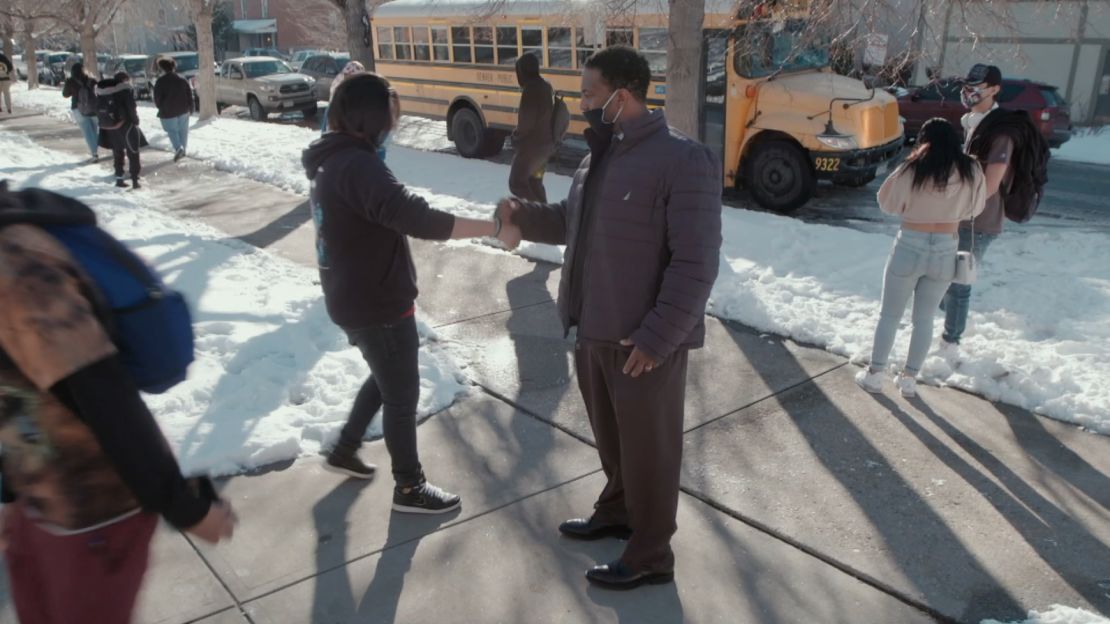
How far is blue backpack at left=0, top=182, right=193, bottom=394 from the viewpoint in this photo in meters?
1.69

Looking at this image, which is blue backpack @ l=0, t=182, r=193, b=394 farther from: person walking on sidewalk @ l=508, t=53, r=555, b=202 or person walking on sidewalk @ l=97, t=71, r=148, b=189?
person walking on sidewalk @ l=97, t=71, r=148, b=189

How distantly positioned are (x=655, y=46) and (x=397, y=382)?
8955mm

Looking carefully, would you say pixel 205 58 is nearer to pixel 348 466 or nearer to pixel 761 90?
pixel 761 90

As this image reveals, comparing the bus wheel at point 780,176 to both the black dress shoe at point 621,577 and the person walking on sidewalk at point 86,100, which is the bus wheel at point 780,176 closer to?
the black dress shoe at point 621,577

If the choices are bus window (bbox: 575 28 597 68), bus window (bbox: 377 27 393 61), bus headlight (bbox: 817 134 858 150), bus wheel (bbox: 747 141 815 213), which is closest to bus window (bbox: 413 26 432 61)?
bus window (bbox: 377 27 393 61)

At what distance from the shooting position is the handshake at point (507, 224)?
3.30 metres

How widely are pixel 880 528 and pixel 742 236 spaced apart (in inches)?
190

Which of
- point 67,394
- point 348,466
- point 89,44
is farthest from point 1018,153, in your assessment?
point 89,44

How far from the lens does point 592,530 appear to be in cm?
347

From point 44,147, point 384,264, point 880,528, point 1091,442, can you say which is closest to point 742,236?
point 1091,442

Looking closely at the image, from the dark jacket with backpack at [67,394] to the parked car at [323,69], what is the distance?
22320 mm

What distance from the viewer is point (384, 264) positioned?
330 centimetres

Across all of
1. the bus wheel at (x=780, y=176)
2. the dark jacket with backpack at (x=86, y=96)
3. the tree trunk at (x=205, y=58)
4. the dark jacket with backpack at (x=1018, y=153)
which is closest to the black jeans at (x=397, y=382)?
the dark jacket with backpack at (x=1018, y=153)

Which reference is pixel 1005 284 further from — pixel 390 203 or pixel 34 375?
pixel 34 375
